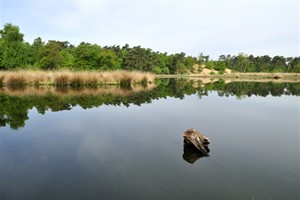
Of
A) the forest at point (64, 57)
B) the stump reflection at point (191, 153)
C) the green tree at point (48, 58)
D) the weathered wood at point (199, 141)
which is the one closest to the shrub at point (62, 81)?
the forest at point (64, 57)

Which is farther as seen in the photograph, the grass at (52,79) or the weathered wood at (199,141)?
the grass at (52,79)

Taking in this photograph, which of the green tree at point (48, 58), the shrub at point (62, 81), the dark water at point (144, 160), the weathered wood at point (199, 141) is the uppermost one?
the green tree at point (48, 58)

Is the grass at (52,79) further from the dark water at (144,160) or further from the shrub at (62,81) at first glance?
the dark water at (144,160)

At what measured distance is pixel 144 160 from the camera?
6422 millimetres

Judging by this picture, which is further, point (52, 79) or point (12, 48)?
point (12, 48)

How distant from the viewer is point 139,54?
70438 mm

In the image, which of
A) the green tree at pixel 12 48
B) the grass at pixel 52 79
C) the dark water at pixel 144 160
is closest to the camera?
the dark water at pixel 144 160

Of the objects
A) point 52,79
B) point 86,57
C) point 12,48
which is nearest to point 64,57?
point 86,57

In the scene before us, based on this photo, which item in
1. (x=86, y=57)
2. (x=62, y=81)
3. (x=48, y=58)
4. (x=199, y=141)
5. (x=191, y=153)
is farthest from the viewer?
(x=86, y=57)

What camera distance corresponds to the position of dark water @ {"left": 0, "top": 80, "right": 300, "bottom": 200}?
4.80 metres

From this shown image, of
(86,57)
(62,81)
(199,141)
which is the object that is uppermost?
(86,57)

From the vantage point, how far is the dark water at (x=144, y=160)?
15.7ft

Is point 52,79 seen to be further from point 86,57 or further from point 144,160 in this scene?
point 144,160

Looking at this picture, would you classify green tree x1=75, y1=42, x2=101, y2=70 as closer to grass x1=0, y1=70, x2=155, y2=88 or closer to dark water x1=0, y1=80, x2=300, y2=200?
grass x1=0, y1=70, x2=155, y2=88
